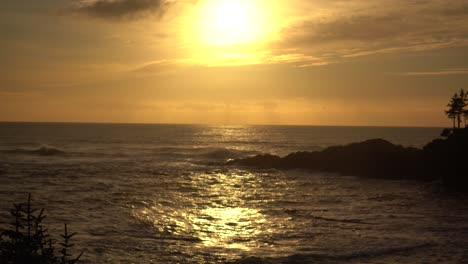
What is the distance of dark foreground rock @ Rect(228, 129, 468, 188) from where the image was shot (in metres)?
48.8

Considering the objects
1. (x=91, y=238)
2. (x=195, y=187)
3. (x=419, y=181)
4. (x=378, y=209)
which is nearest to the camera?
(x=91, y=238)

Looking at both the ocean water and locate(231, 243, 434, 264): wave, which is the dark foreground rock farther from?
locate(231, 243, 434, 264): wave

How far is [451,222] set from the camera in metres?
28.7

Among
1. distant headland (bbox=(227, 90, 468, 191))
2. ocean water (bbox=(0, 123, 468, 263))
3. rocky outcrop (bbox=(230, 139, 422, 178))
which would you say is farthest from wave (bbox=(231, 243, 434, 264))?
rocky outcrop (bbox=(230, 139, 422, 178))

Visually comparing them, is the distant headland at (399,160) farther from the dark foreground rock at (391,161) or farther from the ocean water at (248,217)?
the ocean water at (248,217)

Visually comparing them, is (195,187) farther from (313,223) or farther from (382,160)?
(382,160)

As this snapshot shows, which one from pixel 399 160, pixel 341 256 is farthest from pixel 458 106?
pixel 341 256

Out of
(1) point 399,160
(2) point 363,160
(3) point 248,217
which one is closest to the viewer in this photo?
(3) point 248,217

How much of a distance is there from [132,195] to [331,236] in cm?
2023

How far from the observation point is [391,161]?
58.7 meters

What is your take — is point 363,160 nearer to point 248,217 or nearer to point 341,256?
point 248,217

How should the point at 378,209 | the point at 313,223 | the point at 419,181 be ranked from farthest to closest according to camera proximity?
the point at 419,181
the point at 378,209
the point at 313,223

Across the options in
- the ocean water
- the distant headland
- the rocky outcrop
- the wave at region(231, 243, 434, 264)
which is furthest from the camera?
the rocky outcrop

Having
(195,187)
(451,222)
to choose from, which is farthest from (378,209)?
(195,187)
